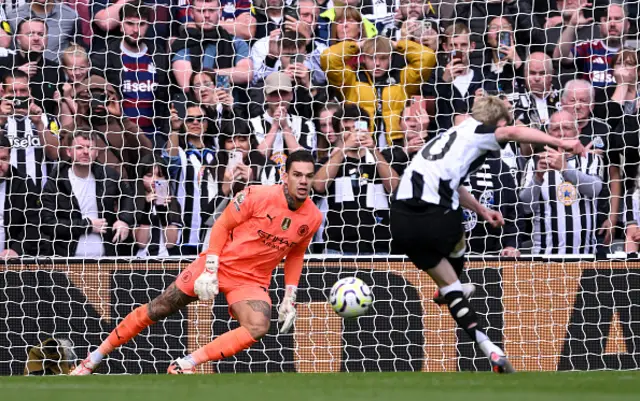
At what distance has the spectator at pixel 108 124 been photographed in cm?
925

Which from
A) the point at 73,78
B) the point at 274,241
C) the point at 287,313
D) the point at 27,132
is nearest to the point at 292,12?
the point at 73,78

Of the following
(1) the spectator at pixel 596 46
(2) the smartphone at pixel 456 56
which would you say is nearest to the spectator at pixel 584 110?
(1) the spectator at pixel 596 46

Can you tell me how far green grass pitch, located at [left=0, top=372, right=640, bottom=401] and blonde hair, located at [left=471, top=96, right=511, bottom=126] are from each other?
1.57m

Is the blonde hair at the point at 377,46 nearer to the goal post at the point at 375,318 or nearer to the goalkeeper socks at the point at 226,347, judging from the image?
the goal post at the point at 375,318

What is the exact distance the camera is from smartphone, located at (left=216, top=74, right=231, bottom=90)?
9469mm

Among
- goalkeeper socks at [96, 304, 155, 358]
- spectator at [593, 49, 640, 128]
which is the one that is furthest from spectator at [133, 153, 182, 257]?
spectator at [593, 49, 640, 128]

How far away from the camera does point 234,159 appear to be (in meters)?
9.02

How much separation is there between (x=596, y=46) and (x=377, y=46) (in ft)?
6.55

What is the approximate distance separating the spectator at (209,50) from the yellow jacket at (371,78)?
761mm

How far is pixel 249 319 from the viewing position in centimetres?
693

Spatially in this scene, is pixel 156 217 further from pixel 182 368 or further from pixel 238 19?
pixel 182 368

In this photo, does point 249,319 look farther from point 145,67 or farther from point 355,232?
point 145,67

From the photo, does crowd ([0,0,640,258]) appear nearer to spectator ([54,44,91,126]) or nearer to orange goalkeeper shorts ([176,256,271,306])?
spectator ([54,44,91,126])

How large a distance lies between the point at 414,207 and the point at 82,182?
3.36 meters
